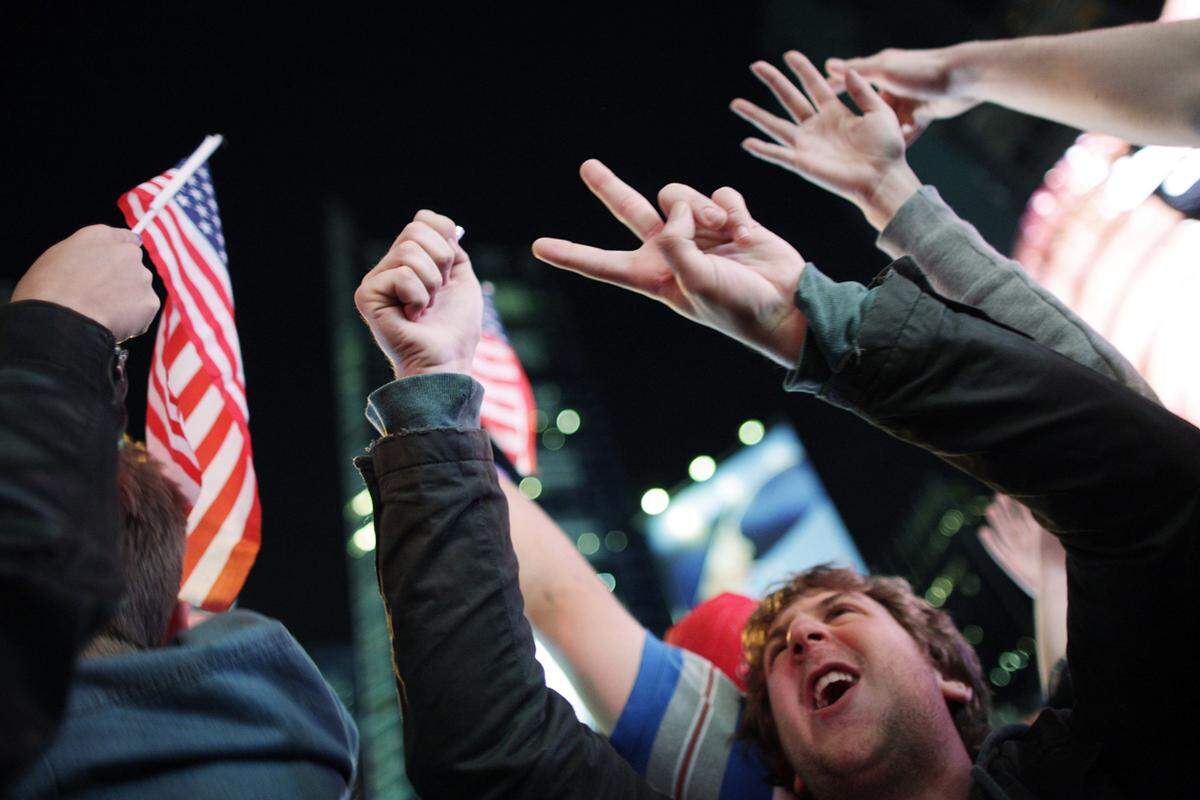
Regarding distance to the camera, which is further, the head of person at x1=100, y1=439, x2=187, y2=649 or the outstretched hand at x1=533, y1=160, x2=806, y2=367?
the outstretched hand at x1=533, y1=160, x2=806, y2=367

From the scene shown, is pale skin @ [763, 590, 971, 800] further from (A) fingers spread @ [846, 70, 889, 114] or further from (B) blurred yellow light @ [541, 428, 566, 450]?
(B) blurred yellow light @ [541, 428, 566, 450]

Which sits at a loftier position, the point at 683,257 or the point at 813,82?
the point at 813,82

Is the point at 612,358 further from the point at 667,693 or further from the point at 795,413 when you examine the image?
the point at 667,693

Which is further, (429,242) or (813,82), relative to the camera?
(813,82)

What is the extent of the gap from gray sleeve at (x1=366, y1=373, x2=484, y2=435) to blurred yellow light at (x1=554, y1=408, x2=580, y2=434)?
12.7 metres

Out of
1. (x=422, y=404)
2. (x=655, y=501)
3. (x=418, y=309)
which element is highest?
(x=418, y=309)

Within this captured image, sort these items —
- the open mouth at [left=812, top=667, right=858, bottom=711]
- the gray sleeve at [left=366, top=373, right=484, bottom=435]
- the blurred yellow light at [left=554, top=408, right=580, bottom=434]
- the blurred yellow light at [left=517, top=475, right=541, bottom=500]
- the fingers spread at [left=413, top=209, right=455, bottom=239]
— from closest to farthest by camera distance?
the gray sleeve at [left=366, top=373, right=484, bottom=435]
the fingers spread at [left=413, top=209, right=455, bottom=239]
the open mouth at [left=812, top=667, right=858, bottom=711]
the blurred yellow light at [left=554, top=408, right=580, bottom=434]
the blurred yellow light at [left=517, top=475, right=541, bottom=500]

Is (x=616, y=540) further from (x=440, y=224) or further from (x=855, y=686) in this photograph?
(x=440, y=224)

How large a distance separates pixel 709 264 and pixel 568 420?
513 inches

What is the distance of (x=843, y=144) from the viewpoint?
236cm

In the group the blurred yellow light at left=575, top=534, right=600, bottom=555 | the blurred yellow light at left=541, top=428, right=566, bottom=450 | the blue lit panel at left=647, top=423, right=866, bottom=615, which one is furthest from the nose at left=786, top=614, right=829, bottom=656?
the blurred yellow light at left=575, top=534, right=600, bottom=555

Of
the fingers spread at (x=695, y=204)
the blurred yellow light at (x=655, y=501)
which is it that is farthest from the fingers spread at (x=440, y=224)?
the blurred yellow light at (x=655, y=501)

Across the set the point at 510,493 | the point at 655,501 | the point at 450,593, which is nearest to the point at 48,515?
the point at 450,593

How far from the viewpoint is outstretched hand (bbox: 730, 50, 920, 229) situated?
220 centimetres
